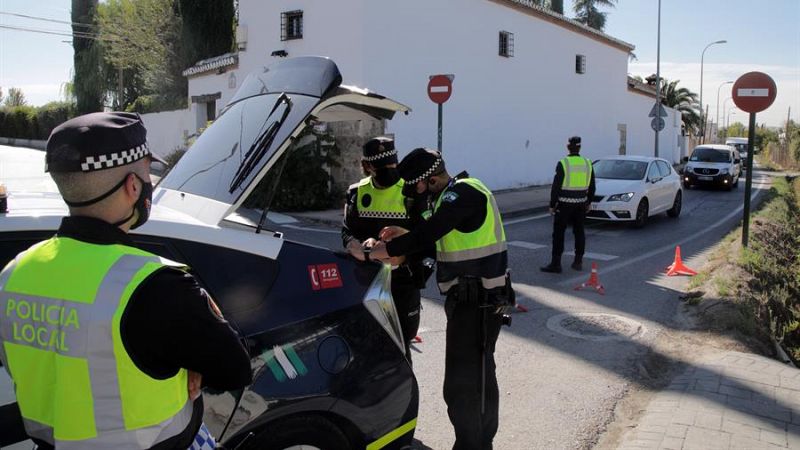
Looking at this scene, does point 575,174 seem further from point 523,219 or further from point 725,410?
point 523,219

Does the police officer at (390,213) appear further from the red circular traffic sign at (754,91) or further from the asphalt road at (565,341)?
the red circular traffic sign at (754,91)

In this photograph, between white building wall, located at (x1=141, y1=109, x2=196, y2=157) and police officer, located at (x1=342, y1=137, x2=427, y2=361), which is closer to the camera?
police officer, located at (x1=342, y1=137, x2=427, y2=361)

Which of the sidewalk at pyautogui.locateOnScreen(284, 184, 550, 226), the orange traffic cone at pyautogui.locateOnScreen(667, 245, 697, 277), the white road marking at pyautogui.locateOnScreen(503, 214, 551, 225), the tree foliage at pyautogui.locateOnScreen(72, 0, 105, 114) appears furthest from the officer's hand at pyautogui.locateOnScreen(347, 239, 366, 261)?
the tree foliage at pyautogui.locateOnScreen(72, 0, 105, 114)

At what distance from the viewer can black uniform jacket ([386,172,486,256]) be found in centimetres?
345

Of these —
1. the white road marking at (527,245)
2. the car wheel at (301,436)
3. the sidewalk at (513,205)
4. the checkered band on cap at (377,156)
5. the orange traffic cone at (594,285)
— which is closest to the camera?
the car wheel at (301,436)

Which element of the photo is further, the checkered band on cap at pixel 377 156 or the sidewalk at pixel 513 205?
the sidewalk at pixel 513 205

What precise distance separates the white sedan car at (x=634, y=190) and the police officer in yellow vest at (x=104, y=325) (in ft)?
40.5

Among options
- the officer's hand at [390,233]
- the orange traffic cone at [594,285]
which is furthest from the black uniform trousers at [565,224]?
the officer's hand at [390,233]

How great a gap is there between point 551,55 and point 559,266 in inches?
626

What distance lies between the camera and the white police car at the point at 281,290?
8.46 feet

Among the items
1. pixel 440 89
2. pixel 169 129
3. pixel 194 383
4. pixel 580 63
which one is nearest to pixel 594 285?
pixel 440 89

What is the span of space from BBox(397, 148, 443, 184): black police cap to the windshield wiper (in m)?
0.85

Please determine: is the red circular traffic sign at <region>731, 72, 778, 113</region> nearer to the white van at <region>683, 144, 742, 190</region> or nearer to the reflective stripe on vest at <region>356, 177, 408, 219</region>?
the reflective stripe on vest at <region>356, 177, 408, 219</region>

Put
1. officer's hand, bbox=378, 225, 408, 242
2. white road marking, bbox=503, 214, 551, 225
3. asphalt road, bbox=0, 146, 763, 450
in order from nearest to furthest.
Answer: officer's hand, bbox=378, 225, 408, 242 → asphalt road, bbox=0, 146, 763, 450 → white road marking, bbox=503, 214, 551, 225
